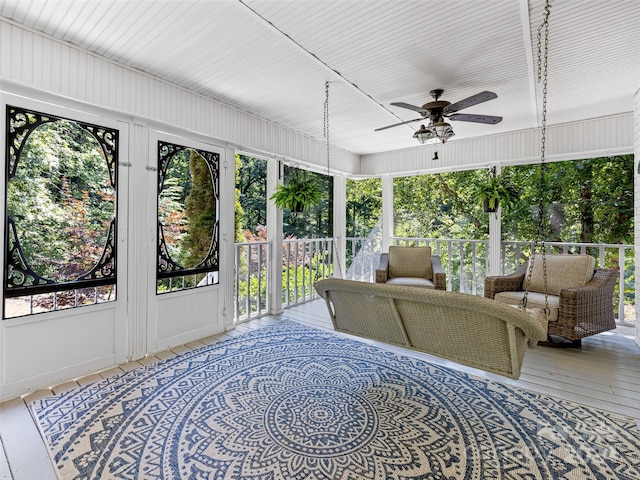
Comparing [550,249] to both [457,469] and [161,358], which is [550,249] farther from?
[161,358]

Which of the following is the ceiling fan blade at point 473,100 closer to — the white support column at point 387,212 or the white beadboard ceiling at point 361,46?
the white beadboard ceiling at point 361,46

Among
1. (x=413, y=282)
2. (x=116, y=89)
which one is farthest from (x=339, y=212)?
(x=116, y=89)

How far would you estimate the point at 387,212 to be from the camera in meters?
6.29

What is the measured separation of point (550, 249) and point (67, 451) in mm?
5754

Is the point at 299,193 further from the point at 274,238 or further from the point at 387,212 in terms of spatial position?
the point at 387,212

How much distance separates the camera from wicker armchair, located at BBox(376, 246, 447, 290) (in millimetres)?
4547

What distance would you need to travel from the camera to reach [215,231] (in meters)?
3.87

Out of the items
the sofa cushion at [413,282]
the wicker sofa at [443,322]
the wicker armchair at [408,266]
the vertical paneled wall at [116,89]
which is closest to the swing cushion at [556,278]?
the sofa cushion at [413,282]

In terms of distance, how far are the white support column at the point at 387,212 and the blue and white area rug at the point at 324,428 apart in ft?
11.6

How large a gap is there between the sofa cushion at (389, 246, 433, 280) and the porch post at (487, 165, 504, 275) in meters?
1.14

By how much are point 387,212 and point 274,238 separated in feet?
8.46

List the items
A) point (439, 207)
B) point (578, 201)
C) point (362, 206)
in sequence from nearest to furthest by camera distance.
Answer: point (578, 201) → point (439, 207) → point (362, 206)

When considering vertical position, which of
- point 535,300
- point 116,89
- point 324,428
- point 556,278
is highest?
point 116,89

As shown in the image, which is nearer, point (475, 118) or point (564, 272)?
point (475, 118)
